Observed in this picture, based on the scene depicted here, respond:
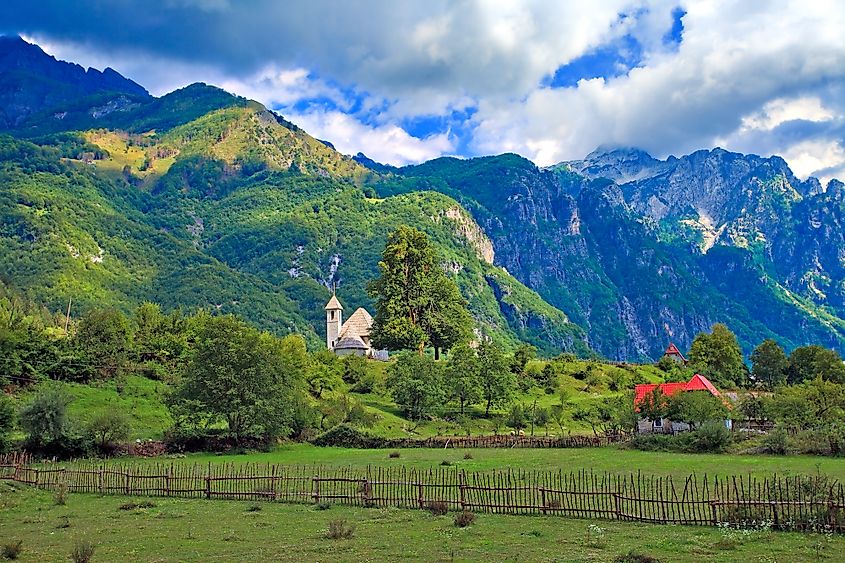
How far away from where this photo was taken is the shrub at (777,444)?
54.4m

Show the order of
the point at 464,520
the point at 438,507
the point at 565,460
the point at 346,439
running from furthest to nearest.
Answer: the point at 346,439 < the point at 565,460 < the point at 438,507 < the point at 464,520

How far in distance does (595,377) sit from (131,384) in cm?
5653

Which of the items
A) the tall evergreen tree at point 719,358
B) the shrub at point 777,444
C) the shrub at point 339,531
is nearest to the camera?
the shrub at point 339,531

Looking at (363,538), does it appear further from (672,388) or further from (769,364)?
(769,364)

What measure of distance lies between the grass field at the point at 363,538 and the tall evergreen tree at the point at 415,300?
6754 centimetres

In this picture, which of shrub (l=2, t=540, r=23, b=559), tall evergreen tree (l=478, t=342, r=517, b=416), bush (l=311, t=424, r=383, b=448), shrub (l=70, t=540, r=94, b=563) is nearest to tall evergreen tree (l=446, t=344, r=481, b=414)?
tall evergreen tree (l=478, t=342, r=517, b=416)

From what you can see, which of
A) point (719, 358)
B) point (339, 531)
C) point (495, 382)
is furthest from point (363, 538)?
point (719, 358)

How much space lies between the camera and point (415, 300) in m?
105

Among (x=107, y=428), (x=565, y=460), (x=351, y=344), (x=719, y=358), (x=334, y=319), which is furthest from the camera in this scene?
(x=334, y=319)

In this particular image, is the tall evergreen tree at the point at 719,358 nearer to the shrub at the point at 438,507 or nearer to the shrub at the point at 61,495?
the shrub at the point at 438,507

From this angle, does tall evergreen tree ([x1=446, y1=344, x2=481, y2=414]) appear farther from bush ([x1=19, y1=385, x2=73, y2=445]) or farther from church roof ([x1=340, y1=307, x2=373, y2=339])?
church roof ([x1=340, y1=307, x2=373, y2=339])

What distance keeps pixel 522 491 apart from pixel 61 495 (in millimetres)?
21431

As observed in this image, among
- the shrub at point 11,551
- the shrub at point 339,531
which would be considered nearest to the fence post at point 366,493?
the shrub at point 339,531

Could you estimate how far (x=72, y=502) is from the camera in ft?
124
